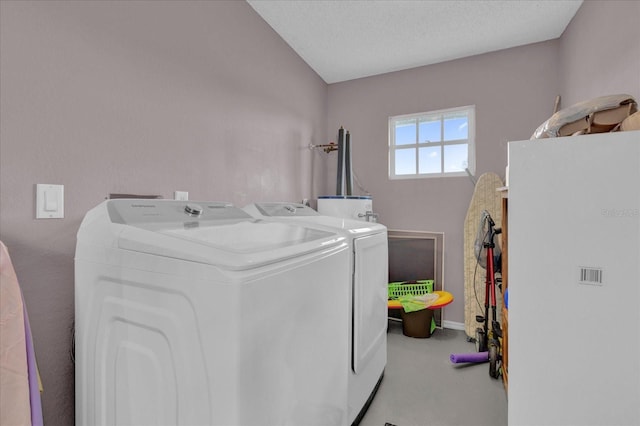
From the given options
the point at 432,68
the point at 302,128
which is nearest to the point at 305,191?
the point at 302,128

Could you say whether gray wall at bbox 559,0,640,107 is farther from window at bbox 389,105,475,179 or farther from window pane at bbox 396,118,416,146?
window pane at bbox 396,118,416,146

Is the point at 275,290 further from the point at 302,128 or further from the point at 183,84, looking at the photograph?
the point at 302,128

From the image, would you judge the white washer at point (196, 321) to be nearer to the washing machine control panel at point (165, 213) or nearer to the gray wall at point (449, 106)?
the washing machine control panel at point (165, 213)

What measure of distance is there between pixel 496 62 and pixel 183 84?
312 cm

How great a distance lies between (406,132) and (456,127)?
1.84ft

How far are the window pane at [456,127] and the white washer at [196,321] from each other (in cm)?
277

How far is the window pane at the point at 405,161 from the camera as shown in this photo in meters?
3.74

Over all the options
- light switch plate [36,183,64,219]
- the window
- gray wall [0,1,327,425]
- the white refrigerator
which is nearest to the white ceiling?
gray wall [0,1,327,425]

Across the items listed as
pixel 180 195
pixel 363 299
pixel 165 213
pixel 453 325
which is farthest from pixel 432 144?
pixel 165 213

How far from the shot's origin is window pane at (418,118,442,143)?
3641mm

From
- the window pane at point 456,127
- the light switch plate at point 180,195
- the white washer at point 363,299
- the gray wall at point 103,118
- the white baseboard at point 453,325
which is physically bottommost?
the white baseboard at point 453,325

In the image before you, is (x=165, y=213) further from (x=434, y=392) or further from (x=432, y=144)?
(x=432, y=144)

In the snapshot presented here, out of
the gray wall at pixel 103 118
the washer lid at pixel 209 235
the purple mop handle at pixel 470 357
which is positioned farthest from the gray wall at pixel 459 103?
the washer lid at pixel 209 235

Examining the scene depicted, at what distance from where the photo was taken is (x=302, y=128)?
3412 millimetres
